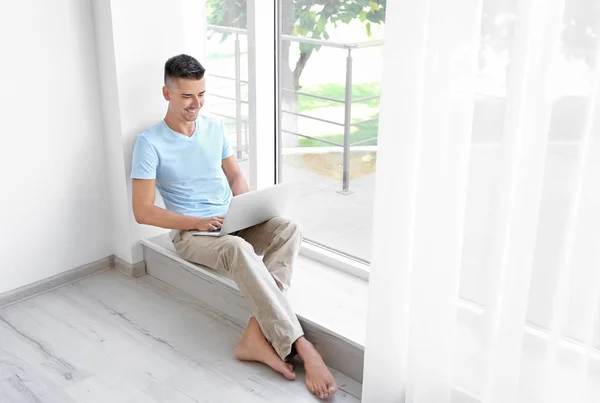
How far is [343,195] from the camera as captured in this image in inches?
133

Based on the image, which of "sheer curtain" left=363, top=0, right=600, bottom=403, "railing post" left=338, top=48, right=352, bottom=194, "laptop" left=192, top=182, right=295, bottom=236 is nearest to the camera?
"sheer curtain" left=363, top=0, right=600, bottom=403

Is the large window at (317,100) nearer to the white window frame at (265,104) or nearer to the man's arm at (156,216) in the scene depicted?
the white window frame at (265,104)

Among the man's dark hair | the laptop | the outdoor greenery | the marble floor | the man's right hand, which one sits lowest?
the marble floor

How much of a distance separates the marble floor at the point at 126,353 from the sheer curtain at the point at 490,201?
53cm

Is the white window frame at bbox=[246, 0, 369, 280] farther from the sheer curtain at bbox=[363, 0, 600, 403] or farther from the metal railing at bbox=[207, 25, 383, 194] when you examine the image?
the sheer curtain at bbox=[363, 0, 600, 403]

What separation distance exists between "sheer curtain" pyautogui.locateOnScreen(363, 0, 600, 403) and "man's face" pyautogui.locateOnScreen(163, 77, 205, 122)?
3.28 ft

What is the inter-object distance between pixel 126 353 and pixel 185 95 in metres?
0.99

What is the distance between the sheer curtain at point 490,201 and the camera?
157 centimetres

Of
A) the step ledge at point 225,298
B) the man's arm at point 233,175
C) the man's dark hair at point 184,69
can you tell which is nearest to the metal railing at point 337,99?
the man's arm at point 233,175

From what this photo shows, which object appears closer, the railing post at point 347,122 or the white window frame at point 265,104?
the white window frame at point 265,104

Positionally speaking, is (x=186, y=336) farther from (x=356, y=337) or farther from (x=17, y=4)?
(x=17, y=4)

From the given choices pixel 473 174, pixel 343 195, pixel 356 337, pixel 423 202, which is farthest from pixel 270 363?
pixel 343 195

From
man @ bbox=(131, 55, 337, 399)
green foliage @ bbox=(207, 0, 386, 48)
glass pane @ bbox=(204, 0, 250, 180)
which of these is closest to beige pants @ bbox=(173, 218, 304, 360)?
man @ bbox=(131, 55, 337, 399)

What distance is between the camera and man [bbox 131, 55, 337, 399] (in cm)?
237
